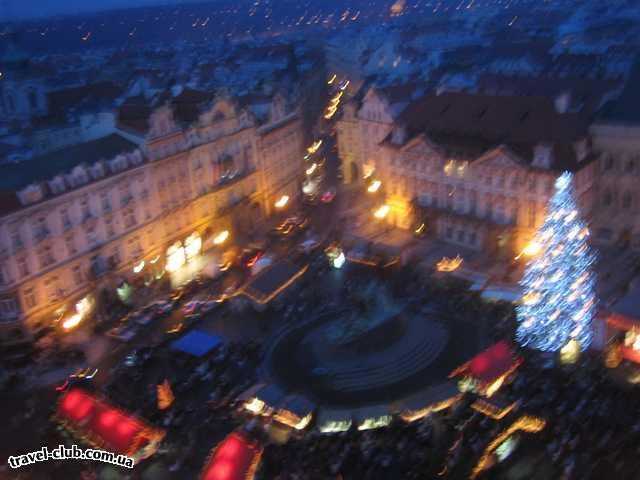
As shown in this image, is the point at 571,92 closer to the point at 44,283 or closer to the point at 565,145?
the point at 565,145

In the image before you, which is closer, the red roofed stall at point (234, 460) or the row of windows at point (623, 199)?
the red roofed stall at point (234, 460)

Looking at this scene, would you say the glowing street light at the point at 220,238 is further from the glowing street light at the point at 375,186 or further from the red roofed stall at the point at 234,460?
the red roofed stall at the point at 234,460

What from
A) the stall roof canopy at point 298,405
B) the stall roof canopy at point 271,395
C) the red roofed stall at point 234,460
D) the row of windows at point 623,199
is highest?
the row of windows at point 623,199

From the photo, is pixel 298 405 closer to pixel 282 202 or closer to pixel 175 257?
pixel 175 257

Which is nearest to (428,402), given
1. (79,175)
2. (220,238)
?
(79,175)

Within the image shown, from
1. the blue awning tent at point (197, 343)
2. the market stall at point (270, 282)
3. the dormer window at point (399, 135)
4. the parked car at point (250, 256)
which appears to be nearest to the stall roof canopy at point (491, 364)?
the blue awning tent at point (197, 343)

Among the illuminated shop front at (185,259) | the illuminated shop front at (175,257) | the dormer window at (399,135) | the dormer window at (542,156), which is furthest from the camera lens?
the dormer window at (399,135)

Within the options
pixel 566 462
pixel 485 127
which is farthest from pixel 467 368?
pixel 485 127

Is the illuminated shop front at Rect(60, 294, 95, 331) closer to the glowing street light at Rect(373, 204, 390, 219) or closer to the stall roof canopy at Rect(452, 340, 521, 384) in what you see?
the glowing street light at Rect(373, 204, 390, 219)

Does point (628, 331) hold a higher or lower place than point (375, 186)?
lower
